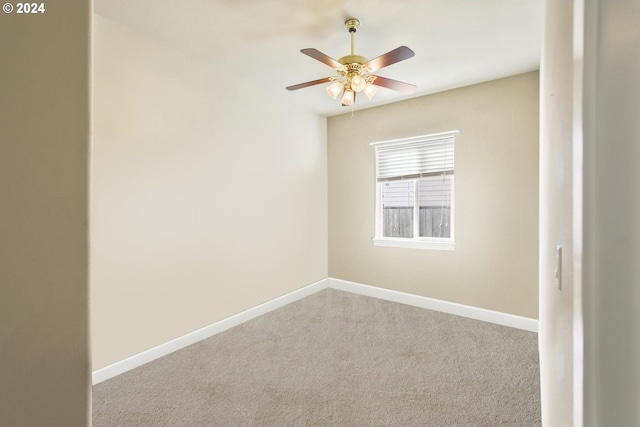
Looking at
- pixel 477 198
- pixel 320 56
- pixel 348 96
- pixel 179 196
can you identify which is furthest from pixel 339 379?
pixel 477 198

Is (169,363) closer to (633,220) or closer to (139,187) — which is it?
(139,187)

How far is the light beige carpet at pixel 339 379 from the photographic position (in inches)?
75.5

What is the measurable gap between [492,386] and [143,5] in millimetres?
3686

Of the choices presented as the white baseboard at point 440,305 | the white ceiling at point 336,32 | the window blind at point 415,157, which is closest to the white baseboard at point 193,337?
the white baseboard at point 440,305

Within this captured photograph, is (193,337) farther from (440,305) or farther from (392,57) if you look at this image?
(392,57)

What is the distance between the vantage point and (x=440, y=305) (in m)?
3.78

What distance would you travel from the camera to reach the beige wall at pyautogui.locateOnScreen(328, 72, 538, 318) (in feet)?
10.6

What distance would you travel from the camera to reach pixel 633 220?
40 cm

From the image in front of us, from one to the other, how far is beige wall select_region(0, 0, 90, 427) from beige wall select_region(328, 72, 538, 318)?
3714mm

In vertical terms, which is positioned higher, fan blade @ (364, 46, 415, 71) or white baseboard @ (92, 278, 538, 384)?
fan blade @ (364, 46, 415, 71)

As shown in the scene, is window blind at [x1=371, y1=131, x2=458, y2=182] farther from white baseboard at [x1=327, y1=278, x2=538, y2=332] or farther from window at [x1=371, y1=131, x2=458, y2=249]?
white baseboard at [x1=327, y1=278, x2=538, y2=332]

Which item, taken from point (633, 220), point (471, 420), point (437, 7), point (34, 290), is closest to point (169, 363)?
point (471, 420)

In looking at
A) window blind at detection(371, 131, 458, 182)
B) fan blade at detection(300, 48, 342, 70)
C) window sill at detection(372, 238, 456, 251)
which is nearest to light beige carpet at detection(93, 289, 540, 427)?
window sill at detection(372, 238, 456, 251)

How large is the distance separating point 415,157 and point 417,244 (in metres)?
1.14
